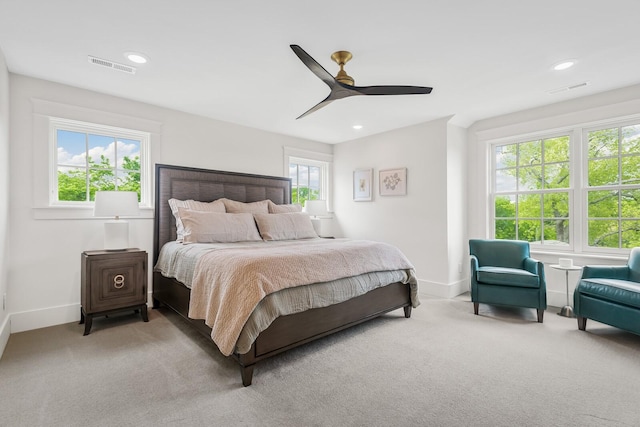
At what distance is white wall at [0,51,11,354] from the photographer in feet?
8.32

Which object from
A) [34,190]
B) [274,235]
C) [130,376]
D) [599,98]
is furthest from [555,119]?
[34,190]

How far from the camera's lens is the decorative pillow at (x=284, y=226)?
378cm

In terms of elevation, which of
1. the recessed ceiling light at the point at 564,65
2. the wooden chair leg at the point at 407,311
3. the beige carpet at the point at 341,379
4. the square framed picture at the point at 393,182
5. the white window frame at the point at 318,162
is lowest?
the beige carpet at the point at 341,379

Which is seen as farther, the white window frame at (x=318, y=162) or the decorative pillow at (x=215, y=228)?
the white window frame at (x=318, y=162)

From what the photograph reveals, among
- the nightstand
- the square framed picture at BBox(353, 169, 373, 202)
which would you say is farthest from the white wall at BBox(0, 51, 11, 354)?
the square framed picture at BBox(353, 169, 373, 202)

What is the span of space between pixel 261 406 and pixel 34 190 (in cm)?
303

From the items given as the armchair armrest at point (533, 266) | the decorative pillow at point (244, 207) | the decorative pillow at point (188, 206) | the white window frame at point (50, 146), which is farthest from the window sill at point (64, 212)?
the armchair armrest at point (533, 266)

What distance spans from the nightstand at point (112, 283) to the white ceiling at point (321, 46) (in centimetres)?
173

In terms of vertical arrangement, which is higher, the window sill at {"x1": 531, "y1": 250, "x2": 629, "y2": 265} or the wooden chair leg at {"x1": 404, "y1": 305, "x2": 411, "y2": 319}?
the window sill at {"x1": 531, "y1": 250, "x2": 629, "y2": 265}

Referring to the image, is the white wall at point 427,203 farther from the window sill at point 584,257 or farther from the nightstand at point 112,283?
the nightstand at point 112,283

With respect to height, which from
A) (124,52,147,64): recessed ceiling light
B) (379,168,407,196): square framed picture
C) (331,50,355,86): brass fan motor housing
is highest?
(124,52,147,64): recessed ceiling light

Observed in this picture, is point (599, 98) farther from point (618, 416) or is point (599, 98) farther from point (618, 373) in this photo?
point (618, 416)

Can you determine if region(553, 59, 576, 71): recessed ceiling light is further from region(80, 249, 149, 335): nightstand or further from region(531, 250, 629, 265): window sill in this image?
region(80, 249, 149, 335): nightstand

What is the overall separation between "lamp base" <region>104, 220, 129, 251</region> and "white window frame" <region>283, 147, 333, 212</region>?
2516 mm
